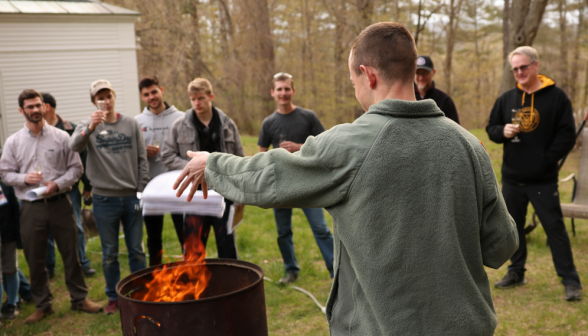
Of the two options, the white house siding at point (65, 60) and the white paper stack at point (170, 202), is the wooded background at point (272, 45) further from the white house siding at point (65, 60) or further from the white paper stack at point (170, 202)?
the white paper stack at point (170, 202)

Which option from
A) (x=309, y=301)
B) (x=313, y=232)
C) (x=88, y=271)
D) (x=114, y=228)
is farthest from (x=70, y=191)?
(x=309, y=301)

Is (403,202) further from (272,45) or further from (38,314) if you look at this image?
(272,45)

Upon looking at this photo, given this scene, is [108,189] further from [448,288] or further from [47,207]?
[448,288]

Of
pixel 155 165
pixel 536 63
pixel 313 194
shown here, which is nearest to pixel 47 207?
pixel 155 165

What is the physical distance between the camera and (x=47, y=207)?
4.48 meters

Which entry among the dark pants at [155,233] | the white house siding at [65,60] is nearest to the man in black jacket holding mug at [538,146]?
the dark pants at [155,233]

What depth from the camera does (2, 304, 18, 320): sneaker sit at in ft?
14.8

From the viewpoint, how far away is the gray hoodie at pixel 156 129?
515 centimetres

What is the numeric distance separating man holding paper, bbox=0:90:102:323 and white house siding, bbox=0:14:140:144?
9.57 meters

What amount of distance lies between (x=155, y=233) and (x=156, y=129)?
1.15 m

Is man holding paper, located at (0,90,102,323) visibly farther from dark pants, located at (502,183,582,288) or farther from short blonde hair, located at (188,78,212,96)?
dark pants, located at (502,183,582,288)

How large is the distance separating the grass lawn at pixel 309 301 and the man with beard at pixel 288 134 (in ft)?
0.79

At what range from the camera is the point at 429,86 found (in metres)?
4.48

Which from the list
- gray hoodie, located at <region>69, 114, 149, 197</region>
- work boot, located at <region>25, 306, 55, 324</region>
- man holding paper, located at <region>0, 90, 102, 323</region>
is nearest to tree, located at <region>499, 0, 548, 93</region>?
gray hoodie, located at <region>69, 114, 149, 197</region>
